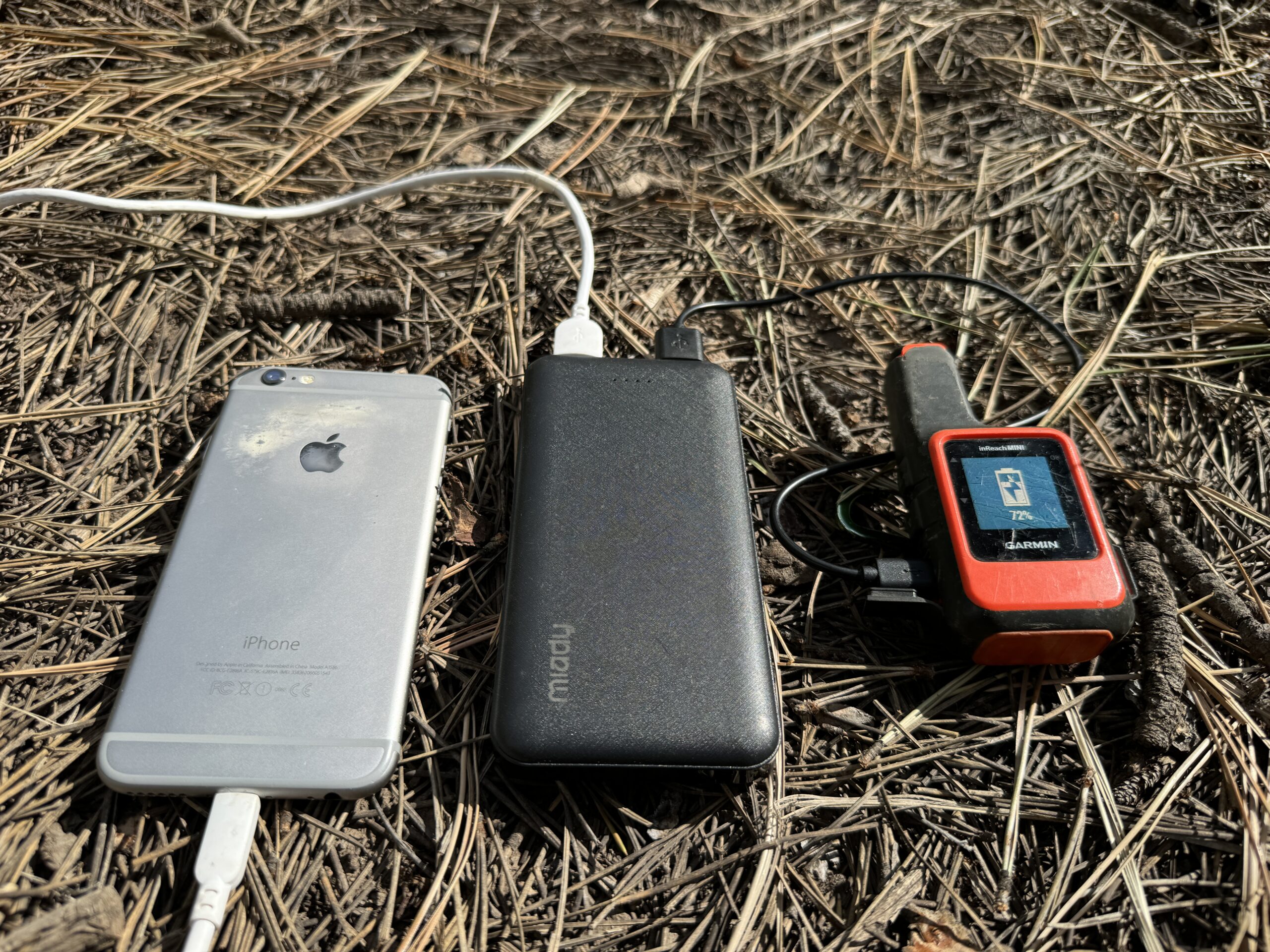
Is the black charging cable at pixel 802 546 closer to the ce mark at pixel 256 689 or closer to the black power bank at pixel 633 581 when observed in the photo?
the black power bank at pixel 633 581

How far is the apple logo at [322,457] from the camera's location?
1451mm

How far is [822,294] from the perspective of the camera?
74.7 inches

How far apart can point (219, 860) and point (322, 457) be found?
0.69 metres

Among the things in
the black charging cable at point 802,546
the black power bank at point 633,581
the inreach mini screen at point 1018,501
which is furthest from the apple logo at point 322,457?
the inreach mini screen at point 1018,501

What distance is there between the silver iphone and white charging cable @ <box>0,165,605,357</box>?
348 millimetres

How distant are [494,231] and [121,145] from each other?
0.98 m

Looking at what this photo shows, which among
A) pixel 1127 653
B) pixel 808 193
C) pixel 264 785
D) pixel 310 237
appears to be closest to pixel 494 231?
pixel 310 237

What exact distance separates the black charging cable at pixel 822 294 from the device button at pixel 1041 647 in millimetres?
161

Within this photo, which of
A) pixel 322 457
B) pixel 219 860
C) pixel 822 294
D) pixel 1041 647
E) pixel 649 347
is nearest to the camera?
pixel 219 860

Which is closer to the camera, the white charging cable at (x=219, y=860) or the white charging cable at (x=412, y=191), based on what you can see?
the white charging cable at (x=219, y=860)

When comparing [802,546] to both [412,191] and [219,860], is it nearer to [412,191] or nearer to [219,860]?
[219,860]

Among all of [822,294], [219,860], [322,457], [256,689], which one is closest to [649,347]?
[822,294]

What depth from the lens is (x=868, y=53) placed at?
7.92 ft

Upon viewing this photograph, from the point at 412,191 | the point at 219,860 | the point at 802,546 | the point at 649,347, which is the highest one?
the point at 412,191
